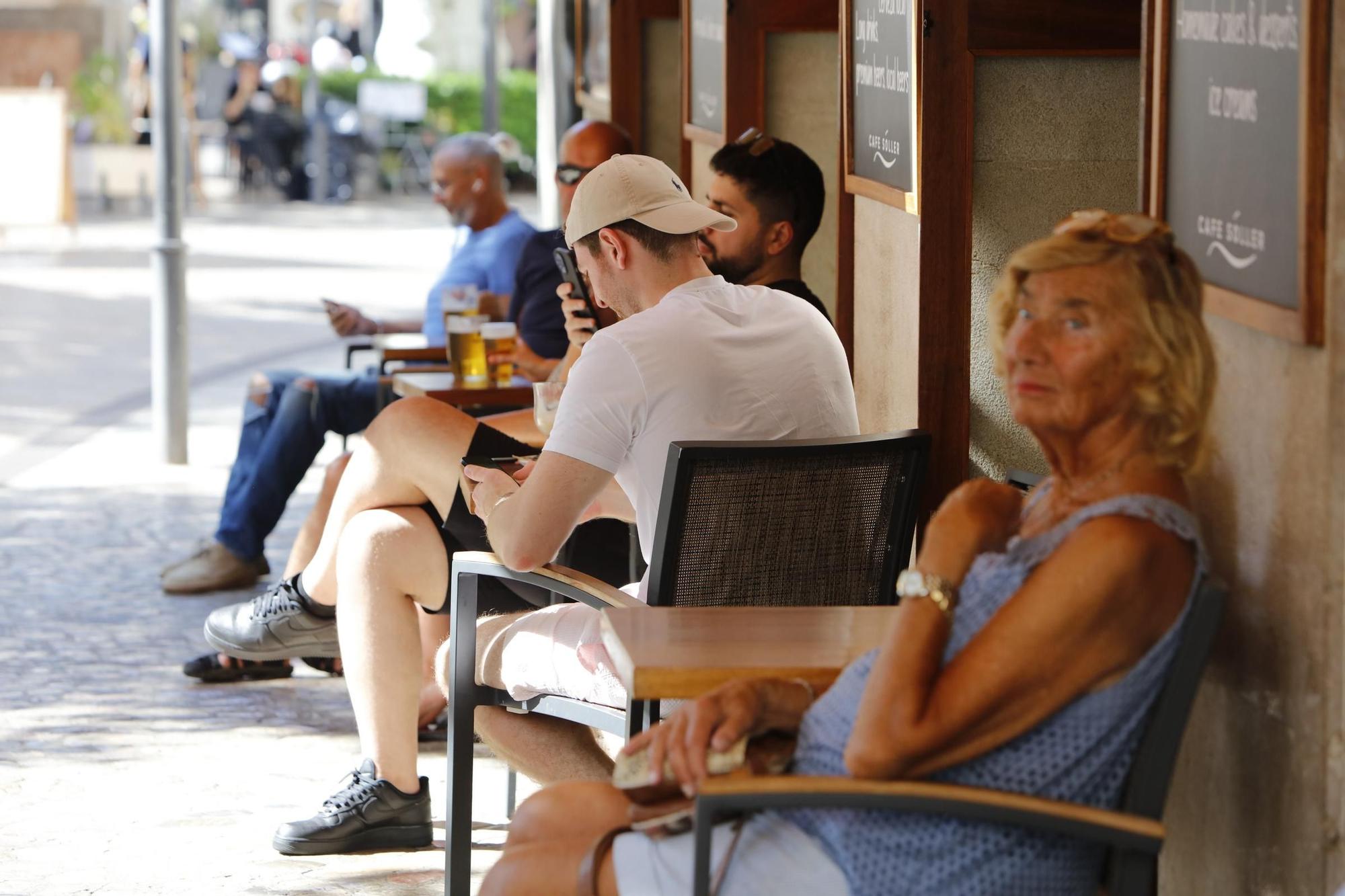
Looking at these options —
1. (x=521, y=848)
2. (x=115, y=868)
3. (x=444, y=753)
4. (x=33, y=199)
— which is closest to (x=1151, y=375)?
(x=521, y=848)

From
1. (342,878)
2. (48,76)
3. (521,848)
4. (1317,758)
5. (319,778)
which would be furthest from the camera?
(48,76)

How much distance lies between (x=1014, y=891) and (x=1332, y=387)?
2.31 ft

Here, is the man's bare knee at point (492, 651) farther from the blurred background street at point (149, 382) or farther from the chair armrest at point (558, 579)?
the blurred background street at point (149, 382)

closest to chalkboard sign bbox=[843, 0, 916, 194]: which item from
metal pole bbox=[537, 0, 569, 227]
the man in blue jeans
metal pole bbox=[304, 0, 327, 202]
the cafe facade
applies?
the cafe facade

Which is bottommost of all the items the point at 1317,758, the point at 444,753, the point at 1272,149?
the point at 444,753

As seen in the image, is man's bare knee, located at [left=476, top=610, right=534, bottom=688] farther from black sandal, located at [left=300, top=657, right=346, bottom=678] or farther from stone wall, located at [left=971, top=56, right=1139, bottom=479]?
black sandal, located at [left=300, top=657, right=346, bottom=678]

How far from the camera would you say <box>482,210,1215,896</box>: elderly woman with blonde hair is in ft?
7.04

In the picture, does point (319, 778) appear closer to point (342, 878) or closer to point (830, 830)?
point (342, 878)

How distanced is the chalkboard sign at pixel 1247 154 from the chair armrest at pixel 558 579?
1.12 m

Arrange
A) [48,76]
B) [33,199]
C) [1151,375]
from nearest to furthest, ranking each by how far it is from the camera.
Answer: [1151,375] < [33,199] < [48,76]

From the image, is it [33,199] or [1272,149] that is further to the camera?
[33,199]

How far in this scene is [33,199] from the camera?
59.9 ft

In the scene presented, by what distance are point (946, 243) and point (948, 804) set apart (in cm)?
198

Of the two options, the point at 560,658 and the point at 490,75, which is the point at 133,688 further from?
the point at 490,75
